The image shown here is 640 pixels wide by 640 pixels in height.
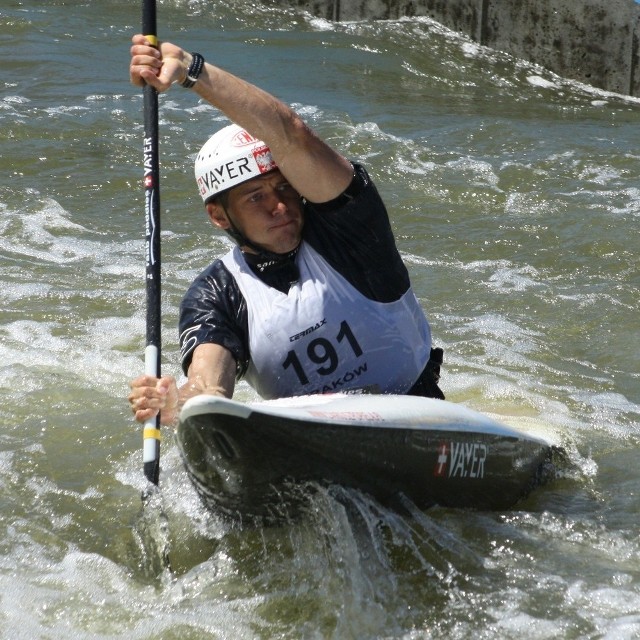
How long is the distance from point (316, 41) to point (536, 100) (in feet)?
10.7

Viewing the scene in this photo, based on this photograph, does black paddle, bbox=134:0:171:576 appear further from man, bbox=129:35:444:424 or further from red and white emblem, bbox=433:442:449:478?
red and white emblem, bbox=433:442:449:478

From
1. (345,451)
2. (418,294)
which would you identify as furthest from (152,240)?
(418,294)

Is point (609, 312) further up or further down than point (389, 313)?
further down

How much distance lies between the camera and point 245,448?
3.25 meters

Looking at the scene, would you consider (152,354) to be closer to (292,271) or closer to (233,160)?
(292,271)

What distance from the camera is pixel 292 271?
3965 mm

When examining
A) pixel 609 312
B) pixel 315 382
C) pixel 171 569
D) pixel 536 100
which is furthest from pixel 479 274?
pixel 536 100

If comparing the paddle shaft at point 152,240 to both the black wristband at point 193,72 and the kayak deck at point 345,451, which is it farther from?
the kayak deck at point 345,451

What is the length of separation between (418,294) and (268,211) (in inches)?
136

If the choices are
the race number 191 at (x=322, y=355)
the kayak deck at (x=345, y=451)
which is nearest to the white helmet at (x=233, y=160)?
the race number 191 at (x=322, y=355)

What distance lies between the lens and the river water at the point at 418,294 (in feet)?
11.5

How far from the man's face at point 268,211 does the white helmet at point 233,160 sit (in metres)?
0.03

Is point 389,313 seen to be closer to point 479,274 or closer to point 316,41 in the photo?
point 479,274

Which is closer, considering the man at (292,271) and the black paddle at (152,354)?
the black paddle at (152,354)
